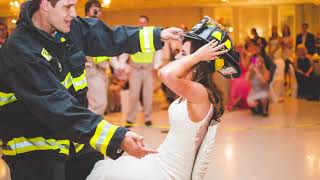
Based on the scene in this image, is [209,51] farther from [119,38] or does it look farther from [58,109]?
[58,109]

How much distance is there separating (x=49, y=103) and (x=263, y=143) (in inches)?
178

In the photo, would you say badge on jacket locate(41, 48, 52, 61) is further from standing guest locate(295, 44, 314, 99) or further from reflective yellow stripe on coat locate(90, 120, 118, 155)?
standing guest locate(295, 44, 314, 99)

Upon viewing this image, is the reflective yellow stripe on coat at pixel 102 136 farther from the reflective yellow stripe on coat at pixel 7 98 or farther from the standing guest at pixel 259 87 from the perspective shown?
the standing guest at pixel 259 87

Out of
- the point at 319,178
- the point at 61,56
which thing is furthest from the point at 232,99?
the point at 61,56

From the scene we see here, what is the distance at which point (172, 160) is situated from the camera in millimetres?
2439

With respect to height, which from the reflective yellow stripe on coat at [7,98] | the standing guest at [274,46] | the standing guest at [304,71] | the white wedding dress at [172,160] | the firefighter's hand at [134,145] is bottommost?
the standing guest at [304,71]

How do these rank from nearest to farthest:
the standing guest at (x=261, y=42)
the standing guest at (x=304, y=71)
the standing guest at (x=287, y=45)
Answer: the standing guest at (x=261, y=42) → the standing guest at (x=304, y=71) → the standing guest at (x=287, y=45)

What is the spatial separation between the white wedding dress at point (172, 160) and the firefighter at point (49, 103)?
222mm

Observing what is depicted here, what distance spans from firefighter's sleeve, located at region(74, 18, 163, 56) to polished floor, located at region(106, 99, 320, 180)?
7.08 feet

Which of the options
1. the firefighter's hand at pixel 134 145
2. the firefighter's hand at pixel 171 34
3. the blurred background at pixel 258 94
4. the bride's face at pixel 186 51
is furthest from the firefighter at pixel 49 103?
the blurred background at pixel 258 94

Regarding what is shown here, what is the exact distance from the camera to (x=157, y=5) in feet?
49.6

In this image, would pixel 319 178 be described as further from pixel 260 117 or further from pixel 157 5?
pixel 157 5

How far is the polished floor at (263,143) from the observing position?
466 centimetres

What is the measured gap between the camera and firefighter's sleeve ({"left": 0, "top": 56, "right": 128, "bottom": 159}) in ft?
6.00
